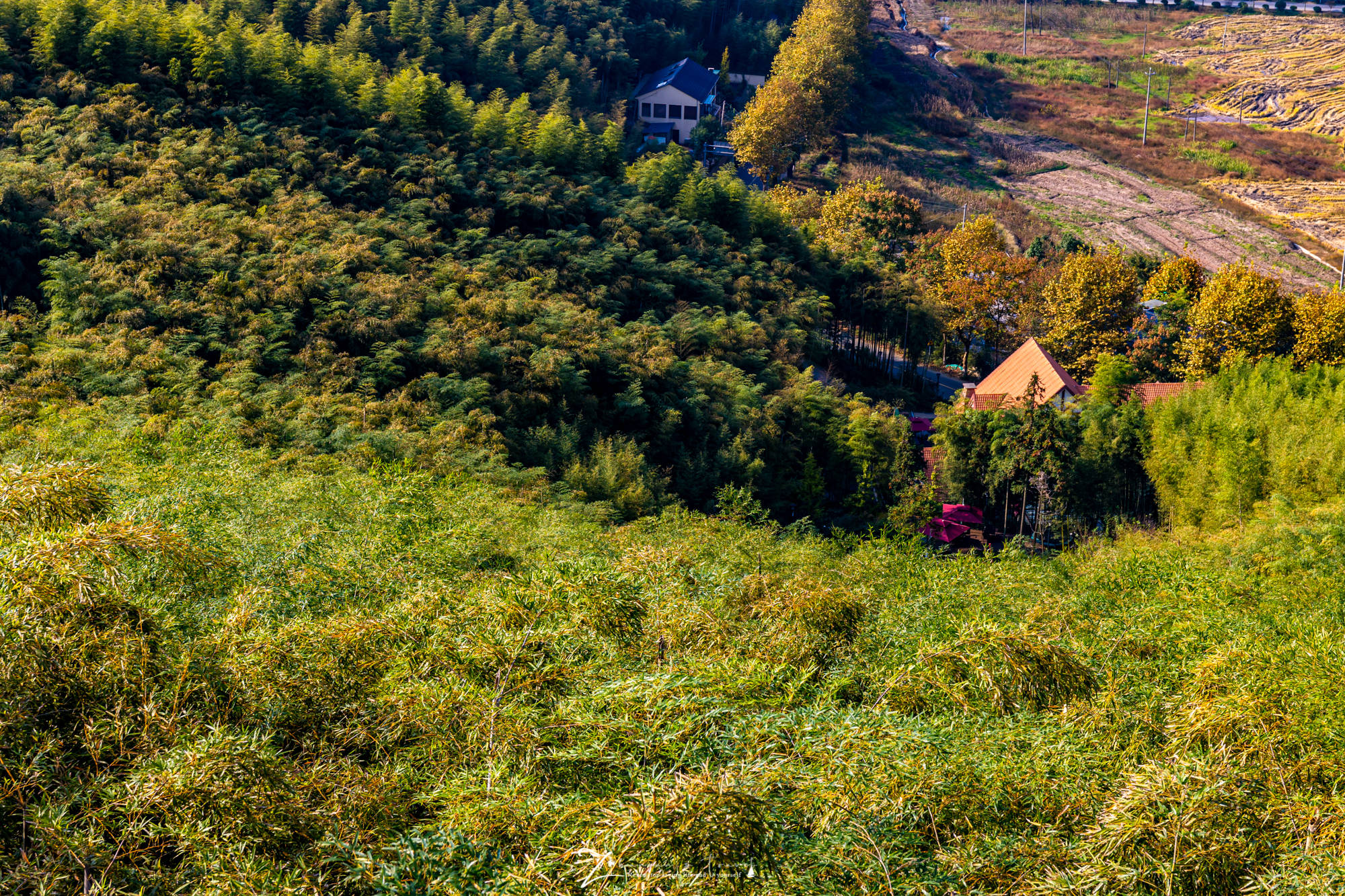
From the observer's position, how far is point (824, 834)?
3531 millimetres

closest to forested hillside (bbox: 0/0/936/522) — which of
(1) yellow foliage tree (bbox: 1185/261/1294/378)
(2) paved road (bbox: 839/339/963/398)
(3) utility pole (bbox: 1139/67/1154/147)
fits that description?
(2) paved road (bbox: 839/339/963/398)

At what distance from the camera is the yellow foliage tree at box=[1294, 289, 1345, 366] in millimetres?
21484

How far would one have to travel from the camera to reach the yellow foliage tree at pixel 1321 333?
21484 mm

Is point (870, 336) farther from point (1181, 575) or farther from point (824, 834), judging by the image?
point (824, 834)

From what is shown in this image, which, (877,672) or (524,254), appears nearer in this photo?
(877,672)

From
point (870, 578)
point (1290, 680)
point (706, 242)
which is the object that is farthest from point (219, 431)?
point (706, 242)

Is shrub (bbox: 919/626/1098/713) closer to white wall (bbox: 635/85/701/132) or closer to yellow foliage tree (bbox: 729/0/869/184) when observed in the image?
yellow foliage tree (bbox: 729/0/869/184)

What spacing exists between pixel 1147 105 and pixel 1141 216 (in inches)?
700

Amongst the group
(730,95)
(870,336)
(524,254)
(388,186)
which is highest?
(730,95)

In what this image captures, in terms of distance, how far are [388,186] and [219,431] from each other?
434 inches

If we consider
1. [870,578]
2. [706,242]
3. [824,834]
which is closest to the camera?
[824,834]

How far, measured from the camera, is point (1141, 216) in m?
44.7

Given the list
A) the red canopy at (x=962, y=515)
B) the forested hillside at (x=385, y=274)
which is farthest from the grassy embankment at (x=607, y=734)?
the red canopy at (x=962, y=515)

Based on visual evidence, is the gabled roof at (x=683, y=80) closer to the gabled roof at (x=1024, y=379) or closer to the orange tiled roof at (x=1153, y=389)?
the gabled roof at (x=1024, y=379)
